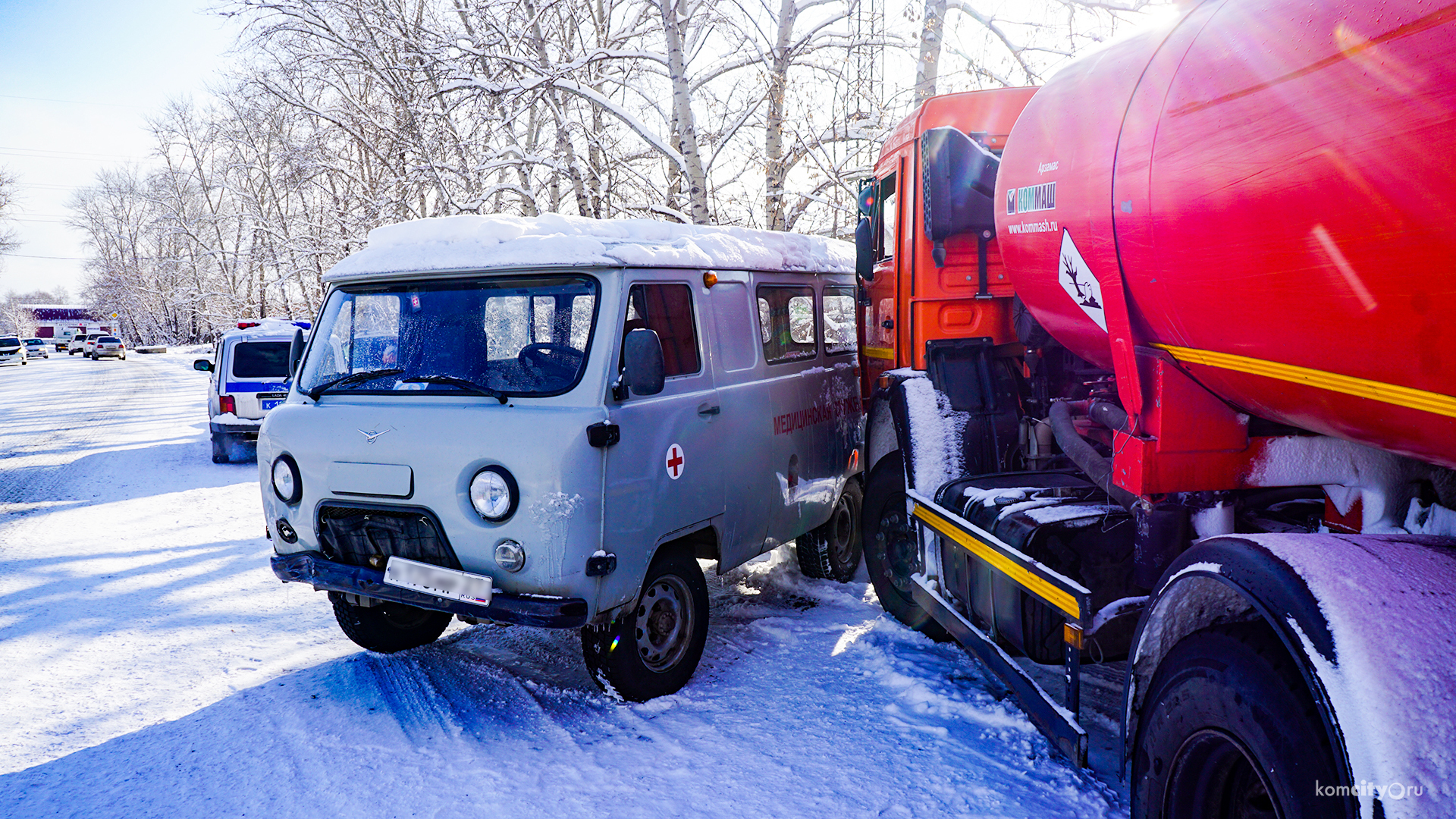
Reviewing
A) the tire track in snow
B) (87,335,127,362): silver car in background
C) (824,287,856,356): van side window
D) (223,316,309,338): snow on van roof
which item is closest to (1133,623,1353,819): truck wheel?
(824,287,856,356): van side window

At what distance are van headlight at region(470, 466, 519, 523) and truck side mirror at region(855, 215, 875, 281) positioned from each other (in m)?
2.92

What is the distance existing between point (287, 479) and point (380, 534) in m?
0.63

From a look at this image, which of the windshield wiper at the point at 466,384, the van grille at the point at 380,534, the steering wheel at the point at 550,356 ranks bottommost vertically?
the van grille at the point at 380,534

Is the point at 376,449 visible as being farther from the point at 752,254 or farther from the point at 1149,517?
the point at 1149,517

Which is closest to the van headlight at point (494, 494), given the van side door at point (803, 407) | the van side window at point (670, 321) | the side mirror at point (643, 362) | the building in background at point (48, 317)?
the side mirror at point (643, 362)

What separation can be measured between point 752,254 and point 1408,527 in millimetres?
3511

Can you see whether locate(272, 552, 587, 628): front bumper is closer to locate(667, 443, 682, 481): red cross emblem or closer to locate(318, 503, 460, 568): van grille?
locate(318, 503, 460, 568): van grille

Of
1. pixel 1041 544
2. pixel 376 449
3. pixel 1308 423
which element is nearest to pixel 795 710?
pixel 1041 544

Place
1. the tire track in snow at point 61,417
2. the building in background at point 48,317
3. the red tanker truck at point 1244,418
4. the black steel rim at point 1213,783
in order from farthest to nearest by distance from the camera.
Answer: the building in background at point 48,317, the tire track in snow at point 61,417, the black steel rim at point 1213,783, the red tanker truck at point 1244,418

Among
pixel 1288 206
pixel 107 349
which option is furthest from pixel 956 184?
pixel 107 349

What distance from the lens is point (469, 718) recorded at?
3.94 m

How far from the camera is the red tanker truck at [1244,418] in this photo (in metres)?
1.64

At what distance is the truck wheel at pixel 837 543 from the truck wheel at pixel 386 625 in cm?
252

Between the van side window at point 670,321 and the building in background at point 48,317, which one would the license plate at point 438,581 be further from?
the building in background at point 48,317
